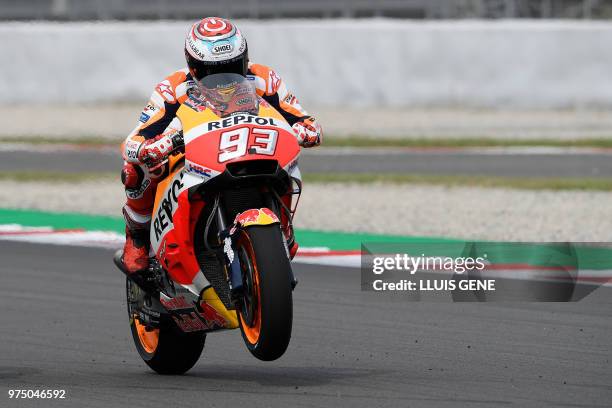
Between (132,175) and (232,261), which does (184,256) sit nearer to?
(232,261)

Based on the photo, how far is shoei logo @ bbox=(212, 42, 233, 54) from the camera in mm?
6250

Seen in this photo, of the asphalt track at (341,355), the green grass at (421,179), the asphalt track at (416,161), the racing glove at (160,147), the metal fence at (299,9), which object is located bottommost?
the metal fence at (299,9)

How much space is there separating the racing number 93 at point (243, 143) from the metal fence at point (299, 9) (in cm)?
2236

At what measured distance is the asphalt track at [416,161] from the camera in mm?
18172

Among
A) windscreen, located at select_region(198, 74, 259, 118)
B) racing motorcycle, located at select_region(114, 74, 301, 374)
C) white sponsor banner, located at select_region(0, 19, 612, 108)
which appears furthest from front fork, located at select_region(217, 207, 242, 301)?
white sponsor banner, located at select_region(0, 19, 612, 108)

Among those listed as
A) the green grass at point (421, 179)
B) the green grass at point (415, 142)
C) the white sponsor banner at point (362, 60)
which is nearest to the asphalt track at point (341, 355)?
the green grass at point (421, 179)

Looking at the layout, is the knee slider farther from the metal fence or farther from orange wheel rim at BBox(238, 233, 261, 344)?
the metal fence

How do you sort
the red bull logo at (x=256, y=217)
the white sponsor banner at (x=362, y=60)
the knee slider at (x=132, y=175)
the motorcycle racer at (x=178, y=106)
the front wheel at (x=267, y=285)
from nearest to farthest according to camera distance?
the front wheel at (x=267, y=285)
the red bull logo at (x=256, y=217)
the motorcycle racer at (x=178, y=106)
the knee slider at (x=132, y=175)
the white sponsor banner at (x=362, y=60)

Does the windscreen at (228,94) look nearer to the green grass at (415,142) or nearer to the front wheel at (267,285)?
the front wheel at (267,285)

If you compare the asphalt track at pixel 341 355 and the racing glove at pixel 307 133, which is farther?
the racing glove at pixel 307 133

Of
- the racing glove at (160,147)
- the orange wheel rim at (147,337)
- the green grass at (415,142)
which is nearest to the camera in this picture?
the racing glove at (160,147)

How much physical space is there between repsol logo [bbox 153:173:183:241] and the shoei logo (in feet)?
2.06

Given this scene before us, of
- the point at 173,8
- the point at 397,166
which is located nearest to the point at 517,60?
the point at 397,166

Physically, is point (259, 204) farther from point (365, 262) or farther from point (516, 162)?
point (516, 162)
